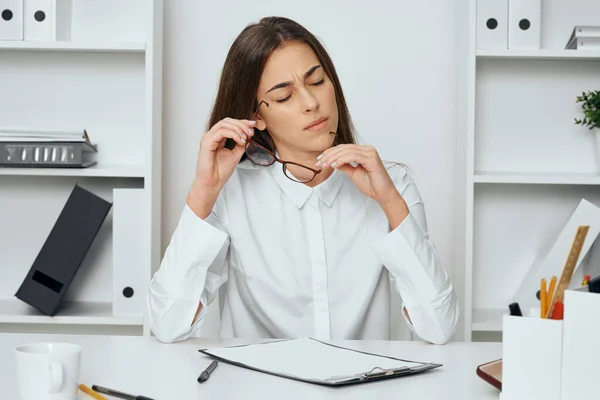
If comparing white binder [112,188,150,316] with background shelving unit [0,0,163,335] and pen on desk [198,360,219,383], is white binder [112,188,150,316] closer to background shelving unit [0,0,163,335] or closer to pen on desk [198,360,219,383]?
background shelving unit [0,0,163,335]

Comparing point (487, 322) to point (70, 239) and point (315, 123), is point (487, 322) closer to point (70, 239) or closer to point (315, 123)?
point (315, 123)

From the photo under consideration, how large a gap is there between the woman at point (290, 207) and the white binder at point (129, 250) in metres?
0.55

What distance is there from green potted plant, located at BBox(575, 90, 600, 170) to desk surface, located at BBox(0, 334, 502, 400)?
1.29 metres

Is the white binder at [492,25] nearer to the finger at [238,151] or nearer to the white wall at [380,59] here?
the white wall at [380,59]

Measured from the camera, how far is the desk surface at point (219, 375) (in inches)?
42.3

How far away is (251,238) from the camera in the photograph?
179 centimetres

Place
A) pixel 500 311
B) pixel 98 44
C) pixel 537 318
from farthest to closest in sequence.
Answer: pixel 500 311 → pixel 98 44 → pixel 537 318

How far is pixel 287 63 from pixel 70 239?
1003 mm

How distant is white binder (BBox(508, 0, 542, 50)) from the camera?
2.40 m

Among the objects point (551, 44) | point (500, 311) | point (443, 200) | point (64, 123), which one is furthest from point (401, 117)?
point (64, 123)

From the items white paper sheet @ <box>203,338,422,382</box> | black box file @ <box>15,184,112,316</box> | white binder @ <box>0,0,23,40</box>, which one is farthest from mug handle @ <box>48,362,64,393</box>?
white binder @ <box>0,0,23,40</box>

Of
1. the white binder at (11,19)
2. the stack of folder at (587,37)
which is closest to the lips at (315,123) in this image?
the stack of folder at (587,37)

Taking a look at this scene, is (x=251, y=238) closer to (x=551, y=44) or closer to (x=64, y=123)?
(x=64, y=123)

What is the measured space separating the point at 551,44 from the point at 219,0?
1149mm
